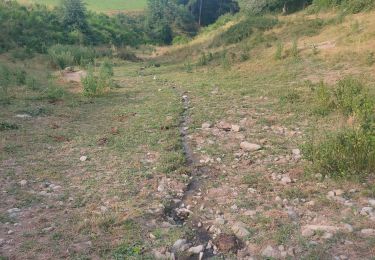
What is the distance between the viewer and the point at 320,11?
20.3 meters

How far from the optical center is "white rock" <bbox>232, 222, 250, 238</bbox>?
4.30 m

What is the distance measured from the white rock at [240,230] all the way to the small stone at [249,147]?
2.47 m

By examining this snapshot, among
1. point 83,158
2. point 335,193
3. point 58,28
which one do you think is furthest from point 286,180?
point 58,28

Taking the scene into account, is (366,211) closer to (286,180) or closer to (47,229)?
(286,180)

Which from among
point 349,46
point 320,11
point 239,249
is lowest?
point 239,249

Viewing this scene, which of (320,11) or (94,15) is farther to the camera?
(94,15)

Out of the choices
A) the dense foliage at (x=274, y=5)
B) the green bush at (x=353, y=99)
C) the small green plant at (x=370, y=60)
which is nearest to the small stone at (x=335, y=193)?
the green bush at (x=353, y=99)

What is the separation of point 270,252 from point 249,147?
309 cm

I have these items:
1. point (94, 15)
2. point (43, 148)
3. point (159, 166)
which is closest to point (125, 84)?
point (43, 148)

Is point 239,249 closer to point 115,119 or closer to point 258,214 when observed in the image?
point 258,214

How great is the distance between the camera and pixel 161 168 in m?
6.17

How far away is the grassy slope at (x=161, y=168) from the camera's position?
4.29 metres

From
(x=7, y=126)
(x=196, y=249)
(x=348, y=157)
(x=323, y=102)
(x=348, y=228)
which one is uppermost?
(x=323, y=102)

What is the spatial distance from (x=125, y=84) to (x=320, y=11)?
11603 millimetres
